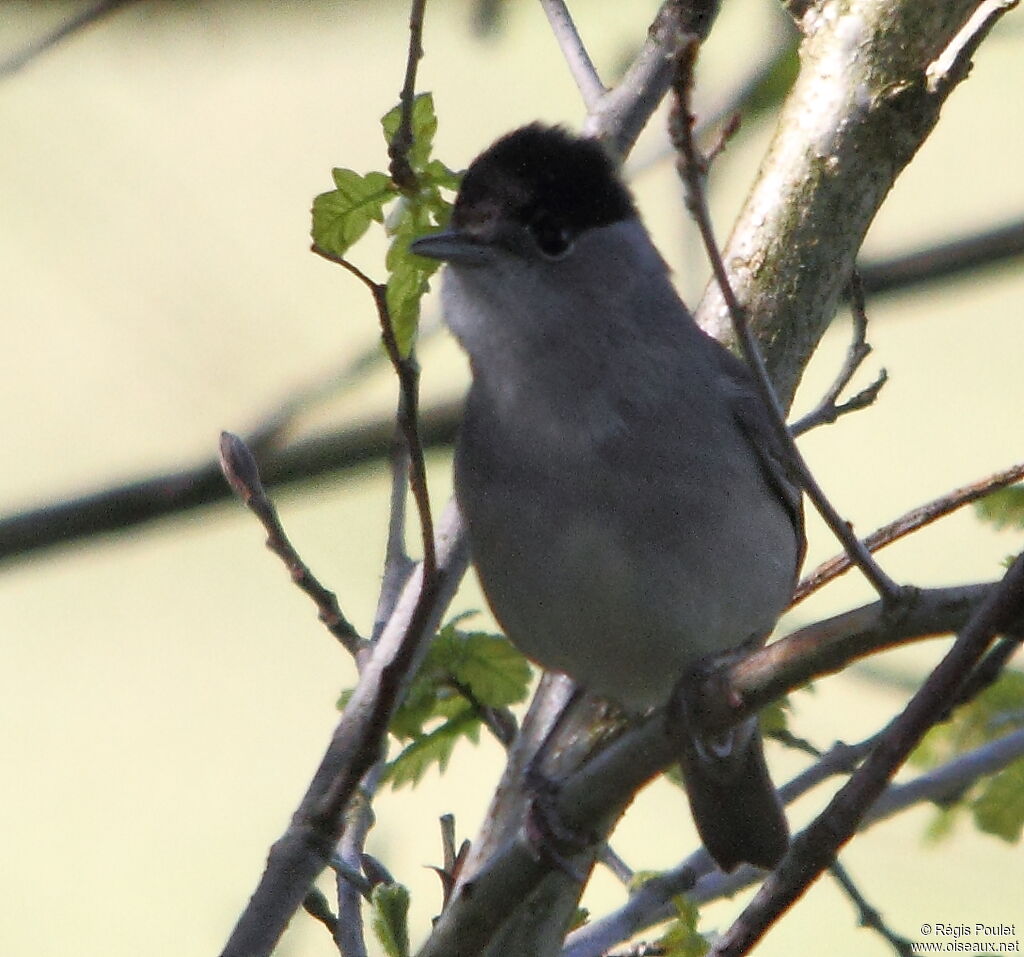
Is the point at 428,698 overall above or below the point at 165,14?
below

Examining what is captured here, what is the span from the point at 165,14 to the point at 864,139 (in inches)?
117

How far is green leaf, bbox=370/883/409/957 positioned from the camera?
223cm

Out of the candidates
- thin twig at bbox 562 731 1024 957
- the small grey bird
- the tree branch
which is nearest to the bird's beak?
the small grey bird

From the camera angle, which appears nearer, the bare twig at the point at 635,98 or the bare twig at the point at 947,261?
the bare twig at the point at 635,98

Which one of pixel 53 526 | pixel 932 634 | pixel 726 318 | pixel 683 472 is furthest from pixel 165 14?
pixel 932 634

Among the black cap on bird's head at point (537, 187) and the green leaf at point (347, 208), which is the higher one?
the black cap on bird's head at point (537, 187)

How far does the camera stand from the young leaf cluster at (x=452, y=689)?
2922mm

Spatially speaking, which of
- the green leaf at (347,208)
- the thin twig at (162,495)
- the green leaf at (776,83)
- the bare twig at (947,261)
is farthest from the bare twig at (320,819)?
the green leaf at (776,83)

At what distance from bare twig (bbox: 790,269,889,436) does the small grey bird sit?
4.0 inches

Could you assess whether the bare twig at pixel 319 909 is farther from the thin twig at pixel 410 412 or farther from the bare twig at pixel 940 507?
the bare twig at pixel 940 507

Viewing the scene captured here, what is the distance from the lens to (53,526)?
3.51m

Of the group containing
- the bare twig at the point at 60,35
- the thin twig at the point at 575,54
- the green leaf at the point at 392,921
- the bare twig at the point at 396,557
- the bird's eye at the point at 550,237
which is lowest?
the green leaf at the point at 392,921

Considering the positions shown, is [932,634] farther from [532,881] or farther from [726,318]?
[726,318]

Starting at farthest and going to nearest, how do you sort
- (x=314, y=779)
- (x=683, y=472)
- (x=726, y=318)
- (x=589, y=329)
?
(x=726, y=318)
(x=589, y=329)
(x=683, y=472)
(x=314, y=779)
